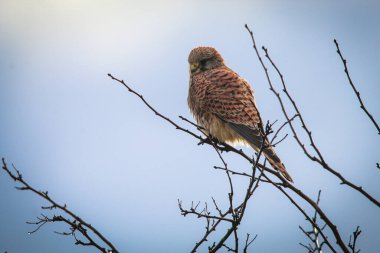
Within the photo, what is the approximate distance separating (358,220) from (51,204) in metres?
185

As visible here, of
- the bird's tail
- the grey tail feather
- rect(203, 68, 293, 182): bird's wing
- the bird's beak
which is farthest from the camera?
the bird's beak

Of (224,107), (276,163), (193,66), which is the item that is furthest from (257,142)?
(193,66)

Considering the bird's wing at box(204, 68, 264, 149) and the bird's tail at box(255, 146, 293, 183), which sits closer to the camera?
the bird's tail at box(255, 146, 293, 183)

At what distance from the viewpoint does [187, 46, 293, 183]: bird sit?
4.85m

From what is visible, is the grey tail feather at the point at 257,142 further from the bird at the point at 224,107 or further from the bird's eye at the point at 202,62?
the bird's eye at the point at 202,62

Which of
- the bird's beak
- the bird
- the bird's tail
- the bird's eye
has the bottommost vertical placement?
the bird's tail

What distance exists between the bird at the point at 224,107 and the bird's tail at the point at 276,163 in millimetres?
36

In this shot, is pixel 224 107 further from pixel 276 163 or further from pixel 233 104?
pixel 276 163

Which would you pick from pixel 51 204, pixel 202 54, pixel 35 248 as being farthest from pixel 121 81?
pixel 35 248

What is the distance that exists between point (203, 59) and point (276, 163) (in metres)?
2.39

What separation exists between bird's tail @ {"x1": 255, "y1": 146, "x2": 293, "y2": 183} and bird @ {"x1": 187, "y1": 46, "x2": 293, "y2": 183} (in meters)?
0.04

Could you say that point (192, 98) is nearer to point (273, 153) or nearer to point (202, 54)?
point (202, 54)

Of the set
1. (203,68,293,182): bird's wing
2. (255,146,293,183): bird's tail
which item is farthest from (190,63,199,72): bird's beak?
(255,146,293,183): bird's tail

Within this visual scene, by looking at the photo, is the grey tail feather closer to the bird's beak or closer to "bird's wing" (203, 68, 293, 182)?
"bird's wing" (203, 68, 293, 182)
